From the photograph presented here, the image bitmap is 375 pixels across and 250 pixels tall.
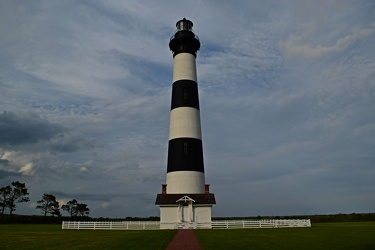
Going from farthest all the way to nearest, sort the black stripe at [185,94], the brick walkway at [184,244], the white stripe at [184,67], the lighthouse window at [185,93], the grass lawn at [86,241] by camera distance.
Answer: the white stripe at [184,67]
the lighthouse window at [185,93]
the black stripe at [185,94]
the grass lawn at [86,241]
the brick walkway at [184,244]

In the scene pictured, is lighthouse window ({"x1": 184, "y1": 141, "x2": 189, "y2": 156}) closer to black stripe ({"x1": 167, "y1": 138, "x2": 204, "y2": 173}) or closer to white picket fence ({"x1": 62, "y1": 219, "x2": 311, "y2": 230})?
black stripe ({"x1": 167, "y1": 138, "x2": 204, "y2": 173})

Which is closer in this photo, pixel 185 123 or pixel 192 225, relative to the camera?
pixel 192 225

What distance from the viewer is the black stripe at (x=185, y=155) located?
2820cm

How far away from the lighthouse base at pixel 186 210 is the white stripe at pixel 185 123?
5384mm

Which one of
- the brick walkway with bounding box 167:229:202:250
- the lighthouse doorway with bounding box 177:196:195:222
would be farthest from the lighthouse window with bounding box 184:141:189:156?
the brick walkway with bounding box 167:229:202:250

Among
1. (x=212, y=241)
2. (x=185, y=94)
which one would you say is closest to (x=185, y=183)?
(x=185, y=94)

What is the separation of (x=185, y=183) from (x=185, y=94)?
8247mm

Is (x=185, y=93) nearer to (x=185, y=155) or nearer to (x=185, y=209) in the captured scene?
(x=185, y=155)

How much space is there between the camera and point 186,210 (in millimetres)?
27859

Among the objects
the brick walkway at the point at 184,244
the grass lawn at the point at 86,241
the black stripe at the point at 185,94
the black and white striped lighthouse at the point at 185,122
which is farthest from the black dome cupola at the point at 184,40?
the brick walkway at the point at 184,244

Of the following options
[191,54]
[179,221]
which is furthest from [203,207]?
[191,54]

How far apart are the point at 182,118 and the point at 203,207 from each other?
318 inches

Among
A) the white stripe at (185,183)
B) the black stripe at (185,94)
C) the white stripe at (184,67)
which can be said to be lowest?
the white stripe at (185,183)

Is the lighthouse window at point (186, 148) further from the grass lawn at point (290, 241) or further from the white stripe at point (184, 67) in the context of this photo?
the grass lawn at point (290, 241)
